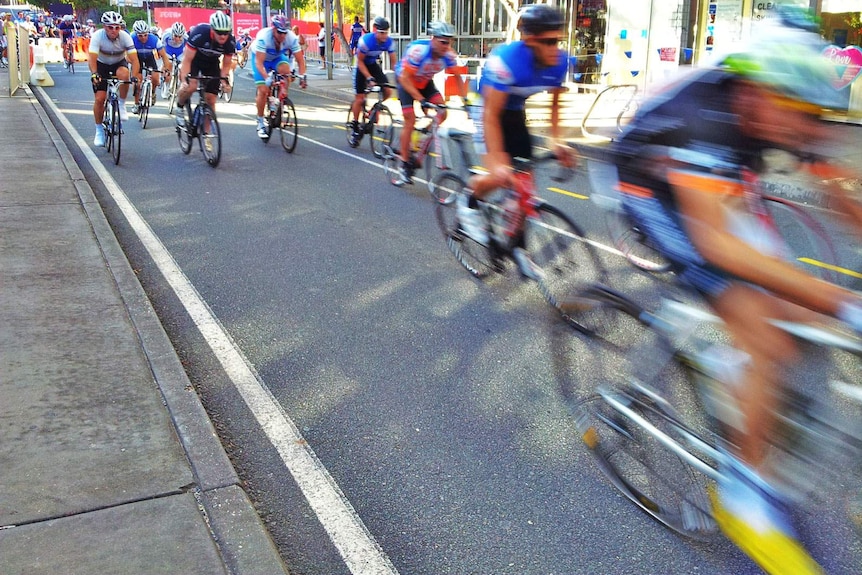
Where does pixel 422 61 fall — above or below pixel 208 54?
below

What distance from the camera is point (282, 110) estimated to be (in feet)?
43.9

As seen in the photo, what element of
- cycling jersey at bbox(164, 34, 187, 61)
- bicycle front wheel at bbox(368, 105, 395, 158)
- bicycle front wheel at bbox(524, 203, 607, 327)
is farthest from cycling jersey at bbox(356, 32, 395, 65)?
cycling jersey at bbox(164, 34, 187, 61)

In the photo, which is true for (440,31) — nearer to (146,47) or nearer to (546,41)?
(546,41)

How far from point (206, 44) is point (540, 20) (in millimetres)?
7708

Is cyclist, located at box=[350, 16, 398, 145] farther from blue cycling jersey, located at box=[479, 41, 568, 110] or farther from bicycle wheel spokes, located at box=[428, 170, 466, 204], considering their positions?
blue cycling jersey, located at box=[479, 41, 568, 110]

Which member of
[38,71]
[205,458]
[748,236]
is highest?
[38,71]

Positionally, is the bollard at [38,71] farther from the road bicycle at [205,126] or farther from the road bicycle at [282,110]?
the road bicycle at [205,126]

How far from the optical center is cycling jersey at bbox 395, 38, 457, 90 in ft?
30.8

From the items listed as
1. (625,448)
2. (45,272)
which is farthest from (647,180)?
Result: (45,272)

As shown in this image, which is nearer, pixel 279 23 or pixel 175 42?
pixel 279 23

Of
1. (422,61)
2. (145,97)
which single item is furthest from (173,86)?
(422,61)

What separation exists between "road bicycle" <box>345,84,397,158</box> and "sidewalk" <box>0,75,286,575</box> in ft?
19.9

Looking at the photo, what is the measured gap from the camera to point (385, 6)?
39.2 m

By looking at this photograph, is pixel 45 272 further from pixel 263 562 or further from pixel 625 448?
pixel 625 448
